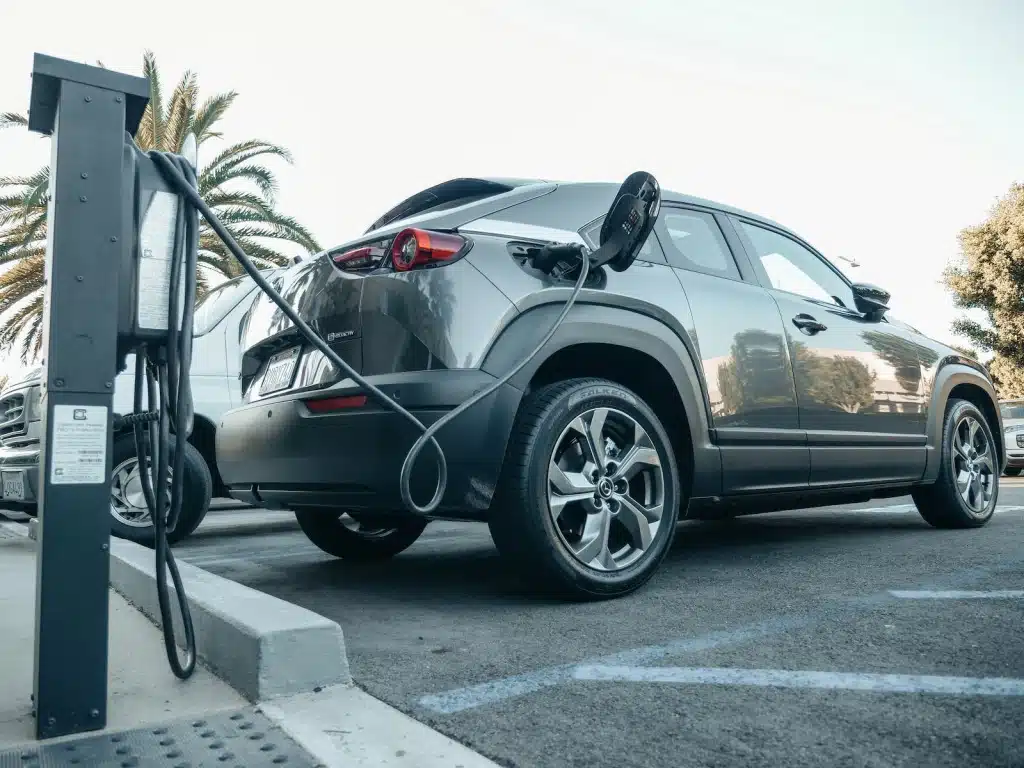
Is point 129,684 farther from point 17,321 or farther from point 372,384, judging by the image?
point 17,321

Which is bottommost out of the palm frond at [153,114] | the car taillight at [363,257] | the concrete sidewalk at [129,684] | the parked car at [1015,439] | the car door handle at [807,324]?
the parked car at [1015,439]

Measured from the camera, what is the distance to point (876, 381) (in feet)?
14.8

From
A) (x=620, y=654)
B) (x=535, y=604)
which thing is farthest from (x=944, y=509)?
(x=620, y=654)

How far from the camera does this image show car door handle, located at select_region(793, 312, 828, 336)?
161 inches

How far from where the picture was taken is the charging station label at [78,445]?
182 centimetres

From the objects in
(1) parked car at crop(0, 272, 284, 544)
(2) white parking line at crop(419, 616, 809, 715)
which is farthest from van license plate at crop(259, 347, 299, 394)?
(1) parked car at crop(0, 272, 284, 544)

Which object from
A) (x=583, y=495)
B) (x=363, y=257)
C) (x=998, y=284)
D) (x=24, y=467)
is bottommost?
(x=24, y=467)

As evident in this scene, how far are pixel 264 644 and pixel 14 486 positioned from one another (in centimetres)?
413

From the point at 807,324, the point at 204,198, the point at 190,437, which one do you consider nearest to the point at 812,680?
the point at 807,324

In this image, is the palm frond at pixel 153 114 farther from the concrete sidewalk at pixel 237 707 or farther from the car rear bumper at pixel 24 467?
the concrete sidewalk at pixel 237 707

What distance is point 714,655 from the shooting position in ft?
7.73

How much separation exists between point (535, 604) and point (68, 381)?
175cm

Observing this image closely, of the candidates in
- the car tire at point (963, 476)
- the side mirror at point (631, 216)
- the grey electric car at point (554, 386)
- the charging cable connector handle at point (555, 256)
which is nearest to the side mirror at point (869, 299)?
the grey electric car at point (554, 386)

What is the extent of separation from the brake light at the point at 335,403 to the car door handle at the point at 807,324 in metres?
2.16
